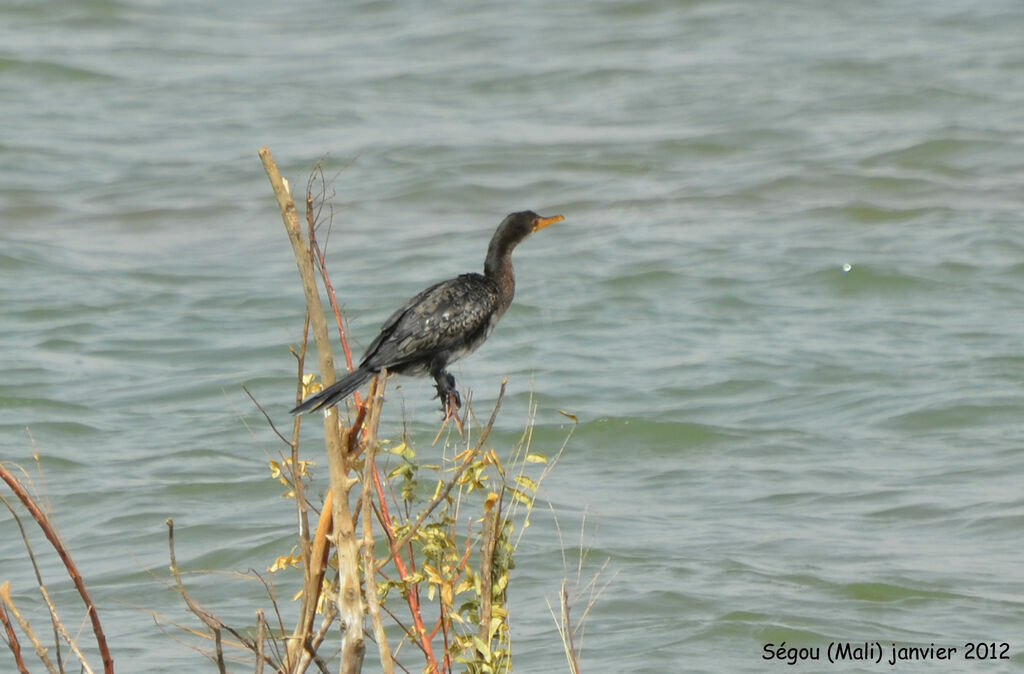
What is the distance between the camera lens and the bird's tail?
3.97 metres

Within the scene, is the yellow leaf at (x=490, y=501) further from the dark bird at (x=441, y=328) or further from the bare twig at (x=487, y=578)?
the dark bird at (x=441, y=328)

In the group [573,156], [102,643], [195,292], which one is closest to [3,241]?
[195,292]

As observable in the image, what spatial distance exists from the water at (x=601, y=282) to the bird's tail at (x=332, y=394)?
1.55 m

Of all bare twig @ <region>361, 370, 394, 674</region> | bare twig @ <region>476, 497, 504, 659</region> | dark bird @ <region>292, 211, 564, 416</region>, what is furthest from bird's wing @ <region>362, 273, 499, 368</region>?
bare twig @ <region>361, 370, 394, 674</region>

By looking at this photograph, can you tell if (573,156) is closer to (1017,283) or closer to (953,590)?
(1017,283)

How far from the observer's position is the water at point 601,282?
289 inches

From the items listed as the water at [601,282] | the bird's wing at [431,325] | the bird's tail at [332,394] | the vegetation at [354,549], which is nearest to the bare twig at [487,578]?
the vegetation at [354,549]

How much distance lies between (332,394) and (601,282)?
27.8ft

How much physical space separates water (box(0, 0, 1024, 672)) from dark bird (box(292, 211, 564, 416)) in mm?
1006

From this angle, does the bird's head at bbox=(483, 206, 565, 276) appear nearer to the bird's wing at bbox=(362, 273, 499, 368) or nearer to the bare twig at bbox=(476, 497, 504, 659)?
the bird's wing at bbox=(362, 273, 499, 368)

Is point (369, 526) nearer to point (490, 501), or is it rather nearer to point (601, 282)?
point (490, 501)

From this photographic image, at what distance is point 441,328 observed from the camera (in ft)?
16.1

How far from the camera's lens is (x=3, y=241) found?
1311 cm

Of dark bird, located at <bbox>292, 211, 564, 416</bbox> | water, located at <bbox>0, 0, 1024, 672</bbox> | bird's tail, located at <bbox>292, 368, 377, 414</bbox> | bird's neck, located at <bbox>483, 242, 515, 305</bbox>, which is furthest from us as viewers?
water, located at <bbox>0, 0, 1024, 672</bbox>
